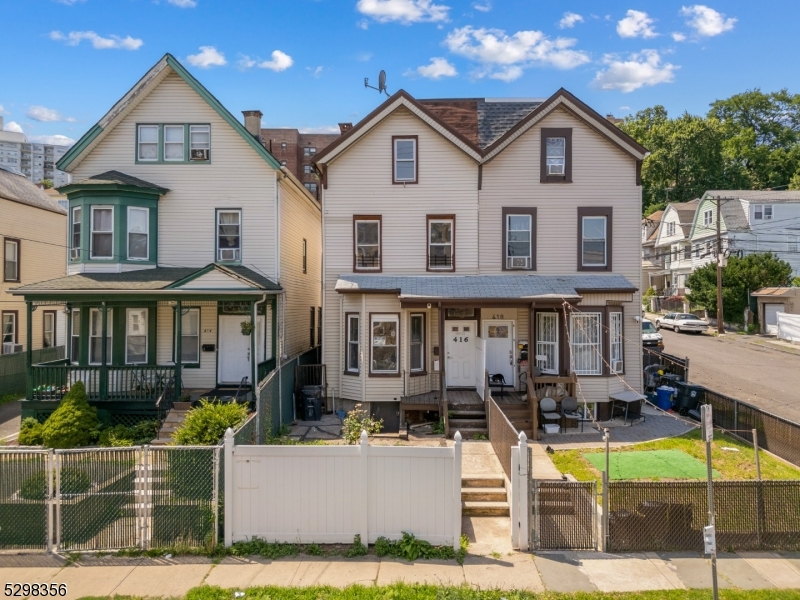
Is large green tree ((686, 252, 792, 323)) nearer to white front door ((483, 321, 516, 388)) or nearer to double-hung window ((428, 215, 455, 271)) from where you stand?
white front door ((483, 321, 516, 388))

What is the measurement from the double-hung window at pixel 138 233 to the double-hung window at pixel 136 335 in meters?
1.78

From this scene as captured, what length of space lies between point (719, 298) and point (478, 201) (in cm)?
2775

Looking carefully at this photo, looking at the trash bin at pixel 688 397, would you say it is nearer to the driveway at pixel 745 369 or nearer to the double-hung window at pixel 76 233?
the driveway at pixel 745 369

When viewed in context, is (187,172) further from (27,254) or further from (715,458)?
(715,458)

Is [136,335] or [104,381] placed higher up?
[136,335]

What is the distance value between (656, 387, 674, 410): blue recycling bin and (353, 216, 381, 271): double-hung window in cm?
1031

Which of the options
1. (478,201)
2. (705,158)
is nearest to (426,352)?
(478,201)

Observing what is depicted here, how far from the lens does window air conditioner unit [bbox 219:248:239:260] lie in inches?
655

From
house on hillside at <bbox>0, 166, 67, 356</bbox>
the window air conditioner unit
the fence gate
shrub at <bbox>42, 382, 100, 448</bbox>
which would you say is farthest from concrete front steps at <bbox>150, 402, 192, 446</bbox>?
house on hillside at <bbox>0, 166, 67, 356</bbox>

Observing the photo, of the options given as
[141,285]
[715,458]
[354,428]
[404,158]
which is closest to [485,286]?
[404,158]

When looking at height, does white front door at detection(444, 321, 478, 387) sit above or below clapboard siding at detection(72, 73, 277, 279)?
below

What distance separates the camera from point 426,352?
1628 cm

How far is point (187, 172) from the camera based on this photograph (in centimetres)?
1652

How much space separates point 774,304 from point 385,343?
105ft
